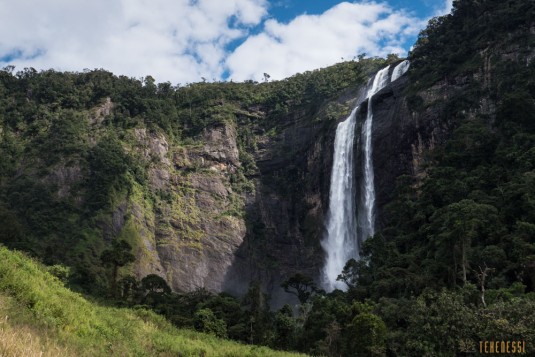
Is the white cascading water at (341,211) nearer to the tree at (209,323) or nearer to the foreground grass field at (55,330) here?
the tree at (209,323)

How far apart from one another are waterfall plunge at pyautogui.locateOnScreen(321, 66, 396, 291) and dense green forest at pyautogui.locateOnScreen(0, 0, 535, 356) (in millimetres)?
3701

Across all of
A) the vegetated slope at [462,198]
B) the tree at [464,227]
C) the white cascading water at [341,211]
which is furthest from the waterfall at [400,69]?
the tree at [464,227]

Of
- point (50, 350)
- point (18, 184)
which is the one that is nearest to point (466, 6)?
point (18, 184)

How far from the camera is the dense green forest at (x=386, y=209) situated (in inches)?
985

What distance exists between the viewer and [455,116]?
163 ft

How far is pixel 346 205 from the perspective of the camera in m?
56.6

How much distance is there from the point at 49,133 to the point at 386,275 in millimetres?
48878

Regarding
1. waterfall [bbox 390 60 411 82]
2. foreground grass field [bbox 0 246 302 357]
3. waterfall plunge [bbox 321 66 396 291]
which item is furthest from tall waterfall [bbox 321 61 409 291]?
foreground grass field [bbox 0 246 302 357]

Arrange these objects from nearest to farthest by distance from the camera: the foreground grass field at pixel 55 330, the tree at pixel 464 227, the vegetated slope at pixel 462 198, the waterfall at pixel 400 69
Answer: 1. the foreground grass field at pixel 55 330
2. the vegetated slope at pixel 462 198
3. the tree at pixel 464 227
4. the waterfall at pixel 400 69

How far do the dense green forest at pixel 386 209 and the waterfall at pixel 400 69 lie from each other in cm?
307

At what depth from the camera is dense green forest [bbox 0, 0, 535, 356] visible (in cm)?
2503

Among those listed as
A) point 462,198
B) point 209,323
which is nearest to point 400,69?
point 462,198

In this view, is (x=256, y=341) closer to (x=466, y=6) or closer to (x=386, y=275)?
(x=386, y=275)

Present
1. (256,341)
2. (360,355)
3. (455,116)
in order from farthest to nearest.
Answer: (455,116) → (256,341) → (360,355)
